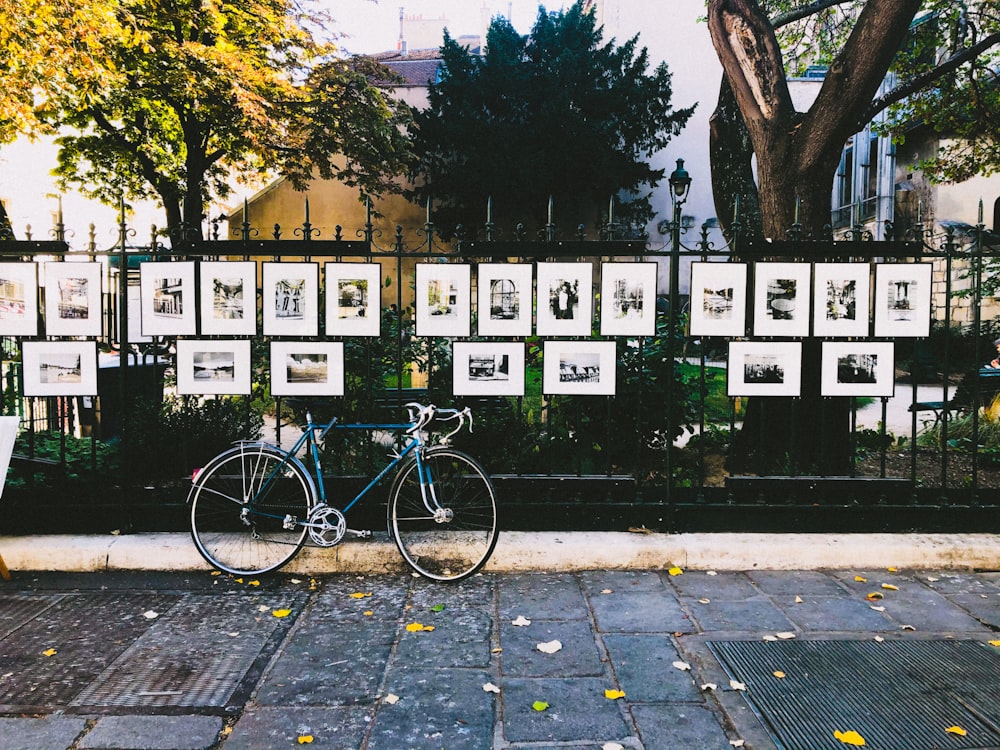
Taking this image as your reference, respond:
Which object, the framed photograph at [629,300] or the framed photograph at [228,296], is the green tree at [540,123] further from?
the framed photograph at [228,296]

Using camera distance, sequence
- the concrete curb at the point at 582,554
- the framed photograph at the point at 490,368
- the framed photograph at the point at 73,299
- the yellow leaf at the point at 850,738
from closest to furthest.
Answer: the yellow leaf at the point at 850,738, the concrete curb at the point at 582,554, the framed photograph at the point at 73,299, the framed photograph at the point at 490,368

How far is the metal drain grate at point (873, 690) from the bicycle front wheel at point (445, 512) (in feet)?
5.07

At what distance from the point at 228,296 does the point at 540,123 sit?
17808 mm

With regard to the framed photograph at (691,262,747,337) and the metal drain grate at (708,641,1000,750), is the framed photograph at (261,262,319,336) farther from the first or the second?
the metal drain grate at (708,641,1000,750)

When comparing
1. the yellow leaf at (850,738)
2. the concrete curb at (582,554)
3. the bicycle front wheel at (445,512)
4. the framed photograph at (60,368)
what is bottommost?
the yellow leaf at (850,738)

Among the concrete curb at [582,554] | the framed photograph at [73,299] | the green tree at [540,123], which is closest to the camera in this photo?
the concrete curb at [582,554]

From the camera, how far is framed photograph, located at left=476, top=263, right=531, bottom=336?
491 cm

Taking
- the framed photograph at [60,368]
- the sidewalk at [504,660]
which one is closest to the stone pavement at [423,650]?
the sidewalk at [504,660]

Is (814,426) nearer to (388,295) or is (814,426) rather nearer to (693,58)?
(388,295)

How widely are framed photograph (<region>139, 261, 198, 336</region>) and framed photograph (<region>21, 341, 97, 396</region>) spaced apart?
46cm

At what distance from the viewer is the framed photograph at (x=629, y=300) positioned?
493 cm

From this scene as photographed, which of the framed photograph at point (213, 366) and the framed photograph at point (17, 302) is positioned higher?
the framed photograph at point (17, 302)

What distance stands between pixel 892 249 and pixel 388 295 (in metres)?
11.3

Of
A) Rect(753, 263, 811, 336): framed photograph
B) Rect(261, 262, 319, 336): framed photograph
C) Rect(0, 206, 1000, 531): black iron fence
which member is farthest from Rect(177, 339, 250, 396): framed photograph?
Rect(753, 263, 811, 336): framed photograph
